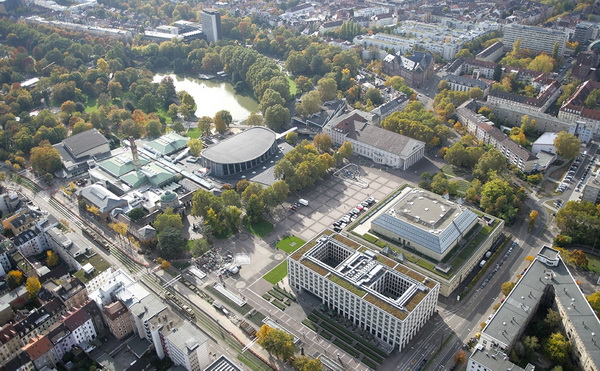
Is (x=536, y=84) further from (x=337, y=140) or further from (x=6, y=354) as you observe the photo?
(x=6, y=354)

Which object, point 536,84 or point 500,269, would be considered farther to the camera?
point 536,84

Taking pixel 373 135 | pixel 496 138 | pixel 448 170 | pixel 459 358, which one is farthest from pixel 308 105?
pixel 459 358

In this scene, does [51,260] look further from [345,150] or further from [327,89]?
[327,89]

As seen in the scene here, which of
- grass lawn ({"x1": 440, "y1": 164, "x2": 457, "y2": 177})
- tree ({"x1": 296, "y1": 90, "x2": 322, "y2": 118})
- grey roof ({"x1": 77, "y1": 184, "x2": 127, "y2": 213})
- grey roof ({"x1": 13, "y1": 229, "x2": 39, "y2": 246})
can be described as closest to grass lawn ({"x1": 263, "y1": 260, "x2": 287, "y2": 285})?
grey roof ({"x1": 77, "y1": 184, "x2": 127, "y2": 213})

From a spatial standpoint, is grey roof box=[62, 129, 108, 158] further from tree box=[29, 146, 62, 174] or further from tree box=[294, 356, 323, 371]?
tree box=[294, 356, 323, 371]

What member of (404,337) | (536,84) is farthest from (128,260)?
(536,84)
